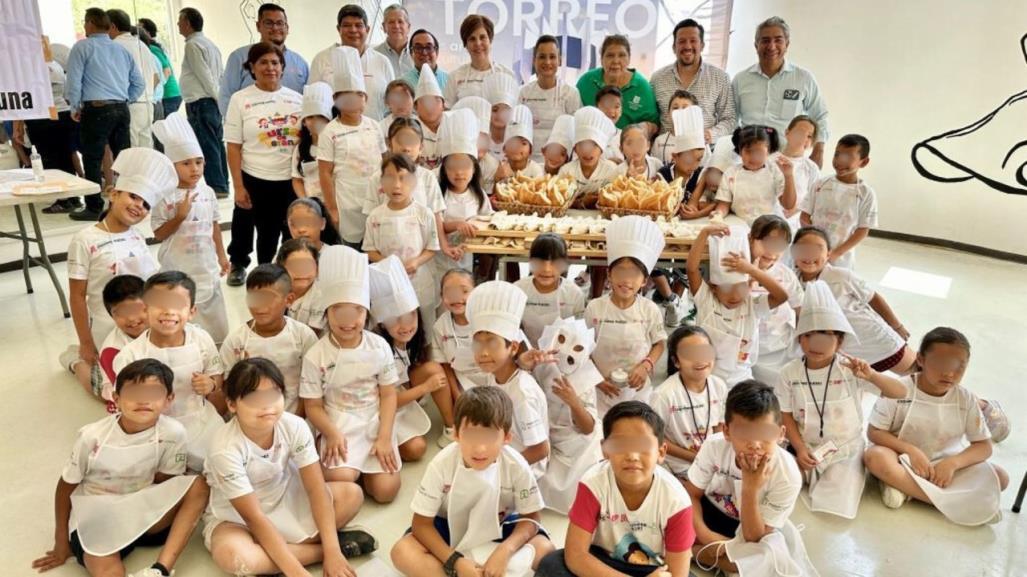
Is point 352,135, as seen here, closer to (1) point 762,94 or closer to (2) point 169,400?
(2) point 169,400

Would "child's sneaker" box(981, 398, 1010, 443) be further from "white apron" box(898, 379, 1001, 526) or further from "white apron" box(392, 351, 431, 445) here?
A: "white apron" box(392, 351, 431, 445)

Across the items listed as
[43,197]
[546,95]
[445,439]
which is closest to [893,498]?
[445,439]

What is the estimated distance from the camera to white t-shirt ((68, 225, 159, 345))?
2971 mm

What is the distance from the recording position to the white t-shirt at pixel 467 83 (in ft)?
14.4

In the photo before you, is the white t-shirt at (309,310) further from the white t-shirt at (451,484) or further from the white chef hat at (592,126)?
the white chef hat at (592,126)

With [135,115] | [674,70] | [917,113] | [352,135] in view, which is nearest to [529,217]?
[352,135]

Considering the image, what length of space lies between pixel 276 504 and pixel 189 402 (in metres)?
0.57

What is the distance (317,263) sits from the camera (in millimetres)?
3004

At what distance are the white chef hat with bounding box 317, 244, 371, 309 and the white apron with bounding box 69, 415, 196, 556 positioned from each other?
70 centimetres

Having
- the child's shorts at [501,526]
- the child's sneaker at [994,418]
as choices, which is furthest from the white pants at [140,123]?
the child's sneaker at [994,418]

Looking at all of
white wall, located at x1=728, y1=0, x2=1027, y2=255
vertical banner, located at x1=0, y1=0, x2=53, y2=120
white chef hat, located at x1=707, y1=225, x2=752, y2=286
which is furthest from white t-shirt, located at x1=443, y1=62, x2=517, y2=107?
white wall, located at x1=728, y1=0, x2=1027, y2=255

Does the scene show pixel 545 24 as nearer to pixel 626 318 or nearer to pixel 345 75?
pixel 345 75

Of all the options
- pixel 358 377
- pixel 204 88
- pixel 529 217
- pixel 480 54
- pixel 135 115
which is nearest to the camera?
pixel 358 377

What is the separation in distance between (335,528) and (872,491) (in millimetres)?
1958
